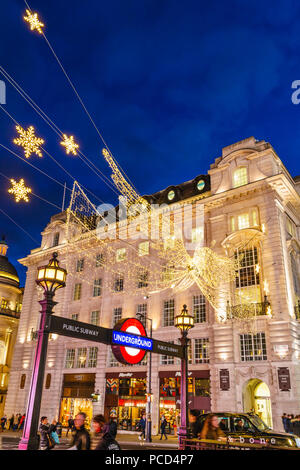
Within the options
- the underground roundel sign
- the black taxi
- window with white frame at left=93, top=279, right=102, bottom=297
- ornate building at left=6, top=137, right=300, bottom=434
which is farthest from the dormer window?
the underground roundel sign

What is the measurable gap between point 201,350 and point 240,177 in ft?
48.4

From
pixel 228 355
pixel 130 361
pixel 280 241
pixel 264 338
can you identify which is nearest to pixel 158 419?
pixel 228 355

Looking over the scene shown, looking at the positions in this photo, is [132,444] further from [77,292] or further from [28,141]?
[77,292]

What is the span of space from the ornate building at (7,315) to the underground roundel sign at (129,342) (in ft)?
137

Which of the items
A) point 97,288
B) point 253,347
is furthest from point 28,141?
point 97,288

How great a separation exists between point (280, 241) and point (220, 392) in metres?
11.8

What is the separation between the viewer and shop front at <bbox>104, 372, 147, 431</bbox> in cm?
3150

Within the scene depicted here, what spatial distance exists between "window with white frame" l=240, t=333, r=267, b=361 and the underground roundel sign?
657 inches

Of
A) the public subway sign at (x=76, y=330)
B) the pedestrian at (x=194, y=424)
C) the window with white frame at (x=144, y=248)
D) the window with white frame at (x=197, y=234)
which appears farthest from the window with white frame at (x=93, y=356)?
the public subway sign at (x=76, y=330)

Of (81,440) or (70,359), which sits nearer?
(81,440)

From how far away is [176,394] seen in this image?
97.7ft

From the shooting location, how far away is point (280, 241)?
27.5m

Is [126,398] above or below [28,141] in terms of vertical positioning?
below
